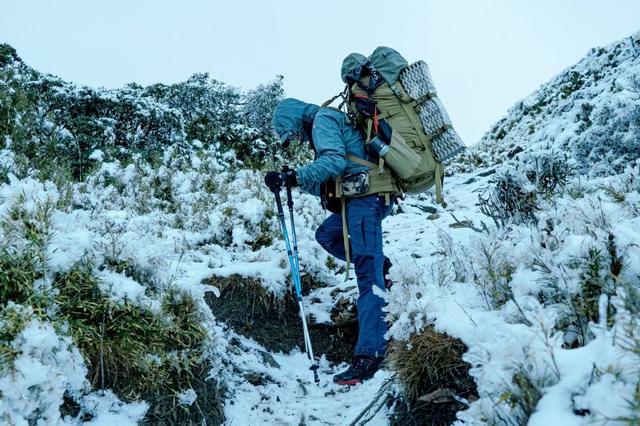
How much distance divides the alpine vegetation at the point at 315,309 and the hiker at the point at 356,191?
0.10 meters

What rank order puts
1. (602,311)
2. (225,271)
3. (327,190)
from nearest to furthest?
(602,311), (327,190), (225,271)

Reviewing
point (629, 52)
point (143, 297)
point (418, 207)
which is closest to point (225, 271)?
point (143, 297)

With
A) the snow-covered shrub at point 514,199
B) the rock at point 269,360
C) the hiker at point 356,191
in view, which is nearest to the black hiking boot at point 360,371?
the hiker at point 356,191

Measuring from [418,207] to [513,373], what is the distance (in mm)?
8434

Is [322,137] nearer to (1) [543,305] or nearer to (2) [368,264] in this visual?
(2) [368,264]

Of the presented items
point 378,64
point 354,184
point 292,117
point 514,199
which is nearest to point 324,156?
point 354,184

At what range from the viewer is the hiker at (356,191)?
4.43 metres

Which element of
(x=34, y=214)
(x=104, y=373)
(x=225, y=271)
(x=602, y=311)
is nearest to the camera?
(x=602, y=311)

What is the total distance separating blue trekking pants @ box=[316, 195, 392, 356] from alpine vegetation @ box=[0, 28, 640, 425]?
0.10 metres

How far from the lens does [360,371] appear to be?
434cm

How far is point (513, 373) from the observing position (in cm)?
189

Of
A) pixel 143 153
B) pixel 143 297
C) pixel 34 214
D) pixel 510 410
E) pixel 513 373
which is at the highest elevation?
pixel 143 153

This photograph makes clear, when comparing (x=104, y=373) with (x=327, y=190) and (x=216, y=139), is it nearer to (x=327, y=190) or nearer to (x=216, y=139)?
(x=327, y=190)

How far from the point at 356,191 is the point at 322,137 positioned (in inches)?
22.3
